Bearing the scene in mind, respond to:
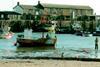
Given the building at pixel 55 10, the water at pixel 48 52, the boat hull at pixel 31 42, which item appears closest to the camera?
the water at pixel 48 52

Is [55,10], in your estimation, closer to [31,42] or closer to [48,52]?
[31,42]

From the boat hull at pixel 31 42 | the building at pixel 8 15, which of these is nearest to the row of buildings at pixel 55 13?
the building at pixel 8 15

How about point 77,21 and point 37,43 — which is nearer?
point 37,43

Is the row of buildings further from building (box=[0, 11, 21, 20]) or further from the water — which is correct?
the water

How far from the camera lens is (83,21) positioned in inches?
5861

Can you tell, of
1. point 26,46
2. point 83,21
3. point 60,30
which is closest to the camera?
point 26,46

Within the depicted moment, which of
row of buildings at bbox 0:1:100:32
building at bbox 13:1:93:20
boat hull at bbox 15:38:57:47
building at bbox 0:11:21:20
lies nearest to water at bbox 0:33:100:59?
boat hull at bbox 15:38:57:47

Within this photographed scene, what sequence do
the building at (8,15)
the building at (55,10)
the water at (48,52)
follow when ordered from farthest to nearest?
1. the building at (55,10)
2. the building at (8,15)
3. the water at (48,52)

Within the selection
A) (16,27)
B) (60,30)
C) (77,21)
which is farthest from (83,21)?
(16,27)

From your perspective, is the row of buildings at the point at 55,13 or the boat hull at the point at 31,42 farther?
the row of buildings at the point at 55,13

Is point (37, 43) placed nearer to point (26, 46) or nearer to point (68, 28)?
point (26, 46)

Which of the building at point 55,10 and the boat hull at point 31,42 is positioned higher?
the building at point 55,10

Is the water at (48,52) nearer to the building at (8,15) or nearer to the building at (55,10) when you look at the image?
the building at (8,15)

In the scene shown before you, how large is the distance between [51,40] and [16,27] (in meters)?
81.0
